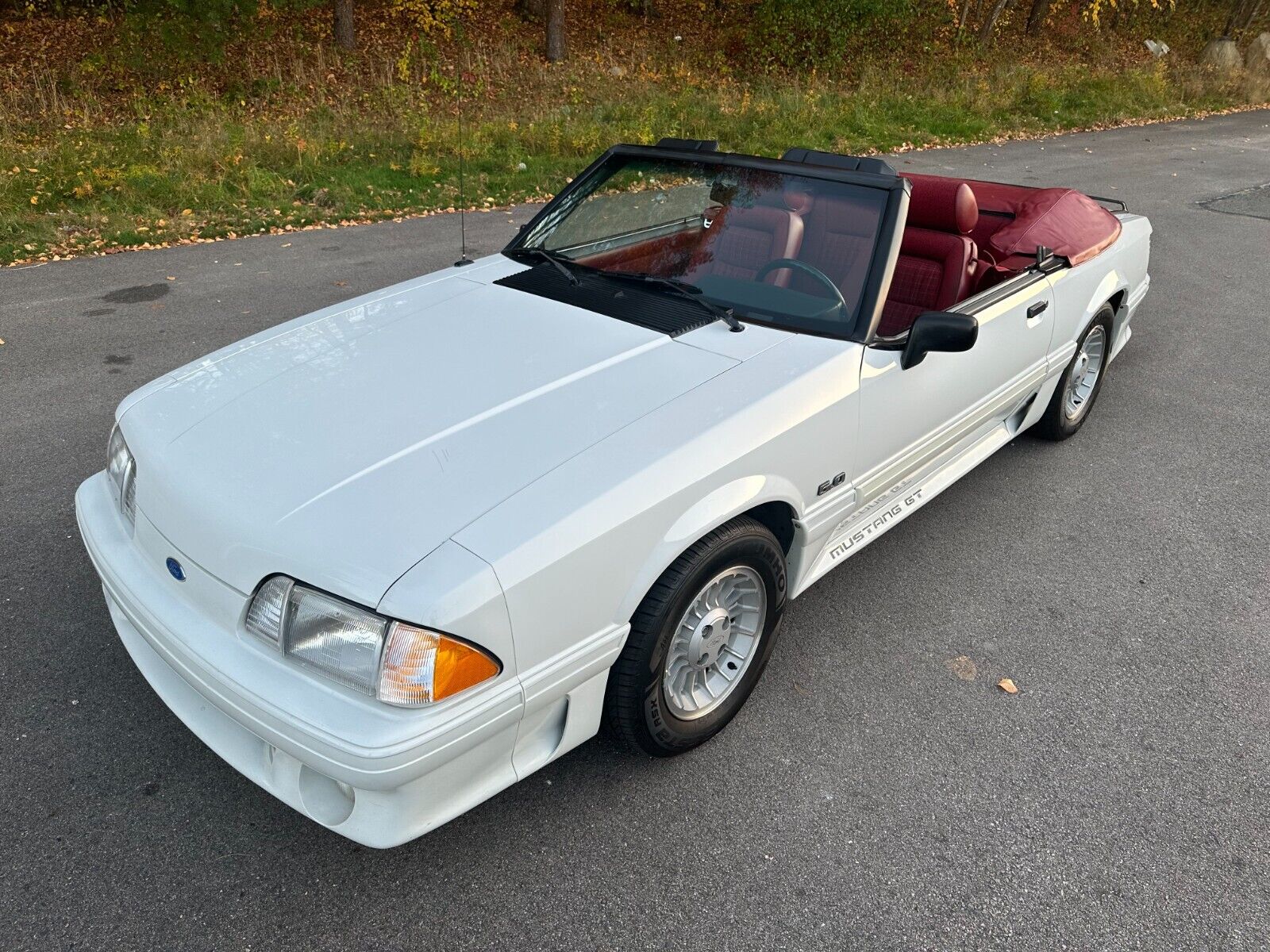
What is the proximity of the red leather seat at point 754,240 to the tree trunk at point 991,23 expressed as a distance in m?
20.6

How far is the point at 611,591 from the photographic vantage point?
226 centimetres

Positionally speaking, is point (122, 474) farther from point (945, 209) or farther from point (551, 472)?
point (945, 209)

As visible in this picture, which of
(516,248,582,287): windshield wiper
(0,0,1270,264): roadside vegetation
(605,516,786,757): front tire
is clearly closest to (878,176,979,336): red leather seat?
(516,248,582,287): windshield wiper

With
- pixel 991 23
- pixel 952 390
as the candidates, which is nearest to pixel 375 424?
pixel 952 390

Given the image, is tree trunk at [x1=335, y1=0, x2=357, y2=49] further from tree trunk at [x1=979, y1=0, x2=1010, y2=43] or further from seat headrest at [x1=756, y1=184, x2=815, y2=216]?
seat headrest at [x1=756, y1=184, x2=815, y2=216]

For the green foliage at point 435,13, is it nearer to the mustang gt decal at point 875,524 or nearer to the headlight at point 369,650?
the mustang gt decal at point 875,524

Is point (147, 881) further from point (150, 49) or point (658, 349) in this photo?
point (150, 49)

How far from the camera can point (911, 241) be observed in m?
3.94

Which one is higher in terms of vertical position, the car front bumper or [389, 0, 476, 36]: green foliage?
[389, 0, 476, 36]: green foliage

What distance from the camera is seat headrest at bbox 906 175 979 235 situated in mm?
3951

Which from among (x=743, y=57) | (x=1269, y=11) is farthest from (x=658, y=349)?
(x=1269, y=11)

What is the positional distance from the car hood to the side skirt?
0.80m

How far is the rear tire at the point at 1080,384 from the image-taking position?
4.53 metres

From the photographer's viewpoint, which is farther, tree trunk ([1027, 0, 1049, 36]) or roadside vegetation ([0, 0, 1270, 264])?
tree trunk ([1027, 0, 1049, 36])
